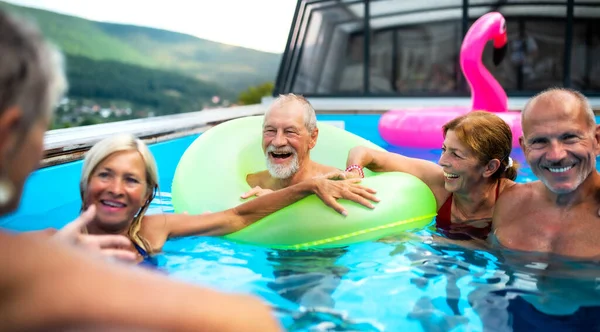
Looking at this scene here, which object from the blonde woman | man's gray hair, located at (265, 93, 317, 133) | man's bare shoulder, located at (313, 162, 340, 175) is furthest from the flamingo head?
the blonde woman

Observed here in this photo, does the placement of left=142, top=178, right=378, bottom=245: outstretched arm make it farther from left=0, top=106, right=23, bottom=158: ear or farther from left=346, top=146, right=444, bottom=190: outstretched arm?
left=0, top=106, right=23, bottom=158: ear

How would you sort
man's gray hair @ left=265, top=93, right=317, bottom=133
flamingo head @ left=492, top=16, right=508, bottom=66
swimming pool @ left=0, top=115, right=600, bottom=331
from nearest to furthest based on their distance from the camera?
1. swimming pool @ left=0, top=115, right=600, bottom=331
2. man's gray hair @ left=265, top=93, right=317, bottom=133
3. flamingo head @ left=492, top=16, right=508, bottom=66

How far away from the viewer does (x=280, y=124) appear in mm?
3020

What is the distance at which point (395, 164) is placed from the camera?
3.29 meters

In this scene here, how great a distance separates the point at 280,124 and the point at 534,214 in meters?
1.27

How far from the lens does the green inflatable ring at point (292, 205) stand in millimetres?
2770

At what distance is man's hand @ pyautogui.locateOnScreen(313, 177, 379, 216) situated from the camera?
2.79 m

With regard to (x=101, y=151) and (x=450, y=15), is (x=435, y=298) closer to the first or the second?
(x=101, y=151)

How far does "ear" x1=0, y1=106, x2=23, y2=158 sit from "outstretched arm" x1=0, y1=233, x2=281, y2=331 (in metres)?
0.09

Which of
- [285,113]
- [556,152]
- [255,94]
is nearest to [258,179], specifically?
[285,113]

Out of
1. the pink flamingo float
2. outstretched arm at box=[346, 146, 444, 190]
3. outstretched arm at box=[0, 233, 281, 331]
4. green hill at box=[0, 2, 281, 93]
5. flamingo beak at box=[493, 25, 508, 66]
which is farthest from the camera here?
green hill at box=[0, 2, 281, 93]

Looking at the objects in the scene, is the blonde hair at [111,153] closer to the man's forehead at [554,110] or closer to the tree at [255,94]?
the man's forehead at [554,110]

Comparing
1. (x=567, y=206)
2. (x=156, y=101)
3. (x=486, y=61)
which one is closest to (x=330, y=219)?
(x=567, y=206)

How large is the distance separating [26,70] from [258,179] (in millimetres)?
2704
